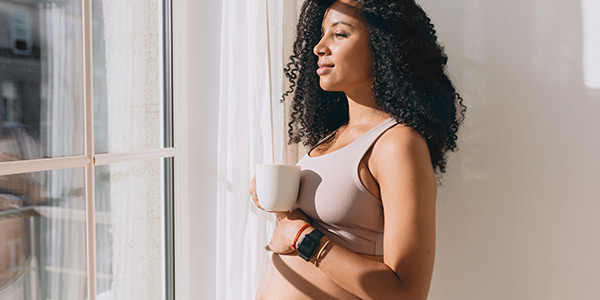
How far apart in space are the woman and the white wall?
24 cm

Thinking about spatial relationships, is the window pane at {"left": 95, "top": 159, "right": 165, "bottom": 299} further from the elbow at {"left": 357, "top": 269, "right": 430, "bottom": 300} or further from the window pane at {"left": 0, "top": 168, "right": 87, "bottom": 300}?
the elbow at {"left": 357, "top": 269, "right": 430, "bottom": 300}

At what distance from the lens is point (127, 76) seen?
46.7 inches

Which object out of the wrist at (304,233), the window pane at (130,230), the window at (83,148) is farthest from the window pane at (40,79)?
the wrist at (304,233)

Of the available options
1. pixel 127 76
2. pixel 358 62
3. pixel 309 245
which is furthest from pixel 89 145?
pixel 358 62

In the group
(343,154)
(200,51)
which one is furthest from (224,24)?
(343,154)

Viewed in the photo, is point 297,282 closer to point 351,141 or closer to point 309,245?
point 309,245

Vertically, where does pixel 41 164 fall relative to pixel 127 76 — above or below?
below

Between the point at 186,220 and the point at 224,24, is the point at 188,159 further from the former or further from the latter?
the point at 224,24

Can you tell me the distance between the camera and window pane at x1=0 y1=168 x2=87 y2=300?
821 millimetres

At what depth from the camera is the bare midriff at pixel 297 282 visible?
3.31ft

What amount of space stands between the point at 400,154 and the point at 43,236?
0.72 metres

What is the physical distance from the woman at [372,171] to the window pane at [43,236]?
1.37 feet

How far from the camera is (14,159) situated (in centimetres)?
83

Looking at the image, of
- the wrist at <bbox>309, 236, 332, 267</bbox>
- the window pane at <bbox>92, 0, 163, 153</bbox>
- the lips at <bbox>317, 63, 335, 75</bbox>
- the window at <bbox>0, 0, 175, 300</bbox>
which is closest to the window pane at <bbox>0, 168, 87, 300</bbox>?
the window at <bbox>0, 0, 175, 300</bbox>
